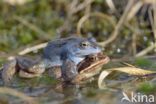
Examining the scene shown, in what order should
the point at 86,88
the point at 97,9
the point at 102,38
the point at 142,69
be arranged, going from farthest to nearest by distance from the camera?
the point at 97,9
the point at 102,38
the point at 142,69
the point at 86,88

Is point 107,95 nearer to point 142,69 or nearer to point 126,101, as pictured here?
point 126,101

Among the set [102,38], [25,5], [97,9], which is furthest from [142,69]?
[25,5]

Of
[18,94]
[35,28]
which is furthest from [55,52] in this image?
[35,28]

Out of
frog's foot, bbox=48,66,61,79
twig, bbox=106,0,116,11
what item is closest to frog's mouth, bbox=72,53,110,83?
frog's foot, bbox=48,66,61,79

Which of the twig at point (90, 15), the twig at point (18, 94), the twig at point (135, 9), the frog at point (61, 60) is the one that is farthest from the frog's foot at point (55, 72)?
the twig at point (135, 9)

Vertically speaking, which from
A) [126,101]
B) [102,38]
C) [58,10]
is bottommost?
[126,101]

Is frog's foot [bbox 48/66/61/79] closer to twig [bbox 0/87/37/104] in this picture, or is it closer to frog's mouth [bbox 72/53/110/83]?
frog's mouth [bbox 72/53/110/83]

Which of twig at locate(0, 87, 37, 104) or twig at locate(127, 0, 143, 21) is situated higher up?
twig at locate(127, 0, 143, 21)

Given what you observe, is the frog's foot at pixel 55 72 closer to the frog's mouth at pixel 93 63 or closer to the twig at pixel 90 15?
the frog's mouth at pixel 93 63
